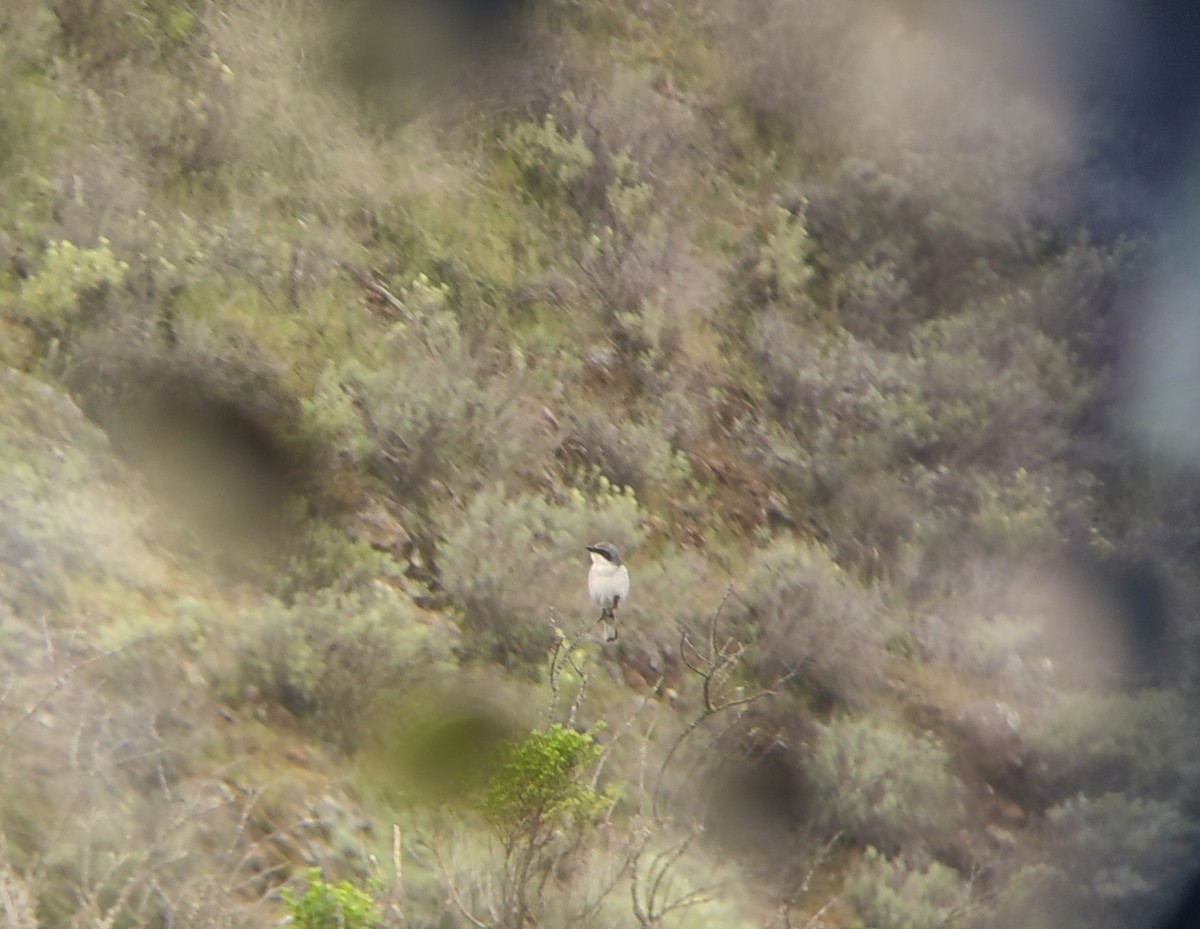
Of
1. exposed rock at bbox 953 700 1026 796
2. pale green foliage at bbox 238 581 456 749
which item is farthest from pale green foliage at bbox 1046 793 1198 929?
pale green foliage at bbox 238 581 456 749

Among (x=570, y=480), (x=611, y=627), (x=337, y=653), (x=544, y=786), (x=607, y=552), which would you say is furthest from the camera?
(x=570, y=480)

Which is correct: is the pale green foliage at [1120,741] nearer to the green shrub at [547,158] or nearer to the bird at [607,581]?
the bird at [607,581]

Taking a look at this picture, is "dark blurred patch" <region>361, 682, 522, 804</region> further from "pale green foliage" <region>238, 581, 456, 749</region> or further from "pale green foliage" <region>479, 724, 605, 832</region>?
"pale green foliage" <region>479, 724, 605, 832</region>

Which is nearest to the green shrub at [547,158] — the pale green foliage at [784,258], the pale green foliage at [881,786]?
the pale green foliage at [784,258]

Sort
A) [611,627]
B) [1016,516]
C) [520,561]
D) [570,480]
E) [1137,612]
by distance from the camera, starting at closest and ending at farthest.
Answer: [520,561] < [611,627] < [570,480] < [1137,612] < [1016,516]

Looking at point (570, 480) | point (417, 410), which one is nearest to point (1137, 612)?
point (570, 480)

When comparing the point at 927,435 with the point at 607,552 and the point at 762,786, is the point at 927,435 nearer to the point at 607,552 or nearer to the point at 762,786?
the point at 762,786

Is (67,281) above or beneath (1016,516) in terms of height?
beneath
